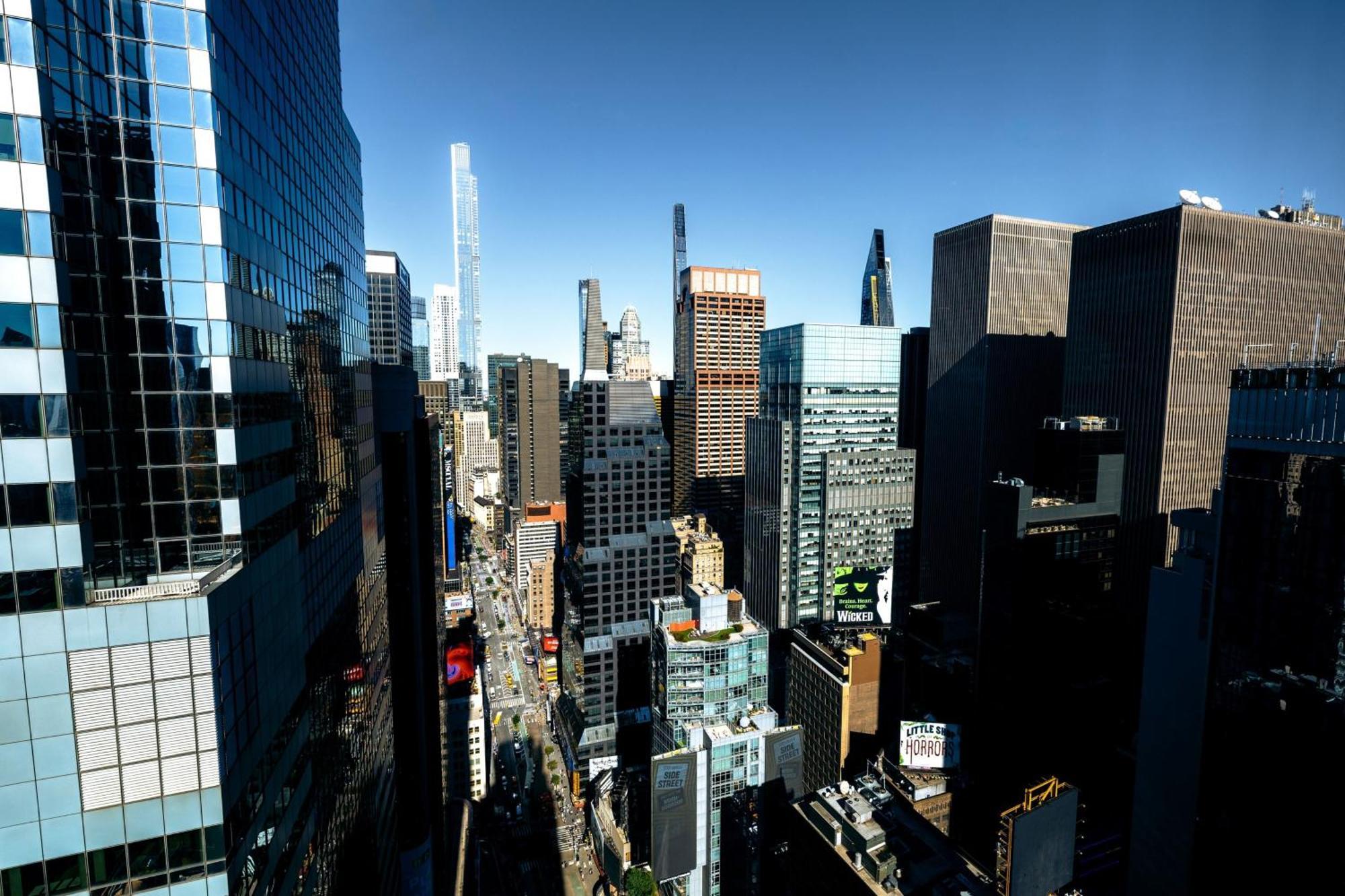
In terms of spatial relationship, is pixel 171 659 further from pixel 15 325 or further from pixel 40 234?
pixel 40 234

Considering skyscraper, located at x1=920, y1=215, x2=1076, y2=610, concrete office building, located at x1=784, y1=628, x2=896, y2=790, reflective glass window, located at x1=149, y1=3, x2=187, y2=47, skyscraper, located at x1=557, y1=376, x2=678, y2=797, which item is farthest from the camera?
skyscraper, located at x1=920, y1=215, x2=1076, y2=610

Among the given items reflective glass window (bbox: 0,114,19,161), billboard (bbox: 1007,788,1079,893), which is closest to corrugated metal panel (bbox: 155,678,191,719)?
reflective glass window (bbox: 0,114,19,161)

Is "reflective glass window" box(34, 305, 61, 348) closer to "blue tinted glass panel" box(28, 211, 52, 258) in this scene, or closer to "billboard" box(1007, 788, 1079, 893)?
"blue tinted glass panel" box(28, 211, 52, 258)

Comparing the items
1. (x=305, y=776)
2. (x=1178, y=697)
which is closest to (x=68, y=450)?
(x=305, y=776)

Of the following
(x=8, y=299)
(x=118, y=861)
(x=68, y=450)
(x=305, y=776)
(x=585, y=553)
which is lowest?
(x=585, y=553)

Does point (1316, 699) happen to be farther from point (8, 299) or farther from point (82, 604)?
point (8, 299)

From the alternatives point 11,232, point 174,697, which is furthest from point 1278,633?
point 11,232
